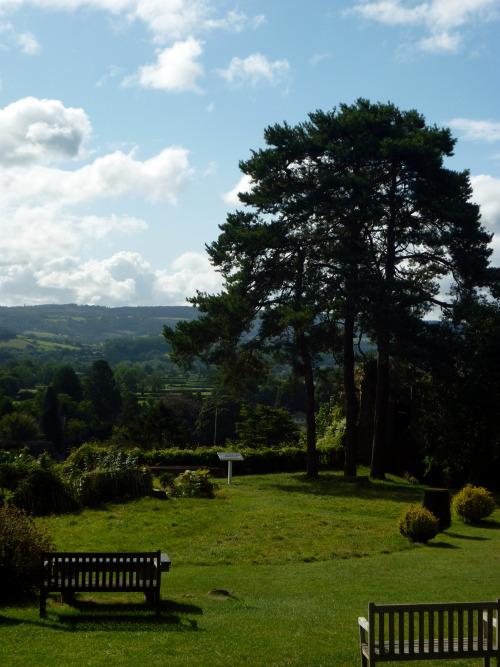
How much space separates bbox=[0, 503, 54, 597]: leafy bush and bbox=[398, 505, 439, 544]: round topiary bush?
8919 mm

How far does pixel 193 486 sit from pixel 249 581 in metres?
10.0

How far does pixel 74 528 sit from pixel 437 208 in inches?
734

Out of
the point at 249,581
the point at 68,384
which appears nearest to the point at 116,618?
the point at 249,581

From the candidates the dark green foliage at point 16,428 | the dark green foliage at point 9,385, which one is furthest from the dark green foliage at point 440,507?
the dark green foliage at point 9,385

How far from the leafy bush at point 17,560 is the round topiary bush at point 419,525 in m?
8.92

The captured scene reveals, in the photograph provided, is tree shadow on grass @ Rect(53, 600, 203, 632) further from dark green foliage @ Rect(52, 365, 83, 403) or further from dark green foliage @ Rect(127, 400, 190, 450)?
dark green foliage @ Rect(52, 365, 83, 403)

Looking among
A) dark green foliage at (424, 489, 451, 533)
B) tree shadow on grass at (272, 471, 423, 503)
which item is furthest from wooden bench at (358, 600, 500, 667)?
tree shadow on grass at (272, 471, 423, 503)

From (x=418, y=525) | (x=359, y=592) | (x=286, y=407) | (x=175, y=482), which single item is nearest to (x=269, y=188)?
(x=175, y=482)

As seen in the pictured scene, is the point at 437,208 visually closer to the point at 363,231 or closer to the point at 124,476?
the point at 363,231

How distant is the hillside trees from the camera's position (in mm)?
27109

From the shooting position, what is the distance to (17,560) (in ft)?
32.1

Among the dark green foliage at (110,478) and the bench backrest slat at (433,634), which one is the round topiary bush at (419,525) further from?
the bench backrest slat at (433,634)

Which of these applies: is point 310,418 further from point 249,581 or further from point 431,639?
point 431,639

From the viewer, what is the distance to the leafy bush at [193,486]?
21.3m
